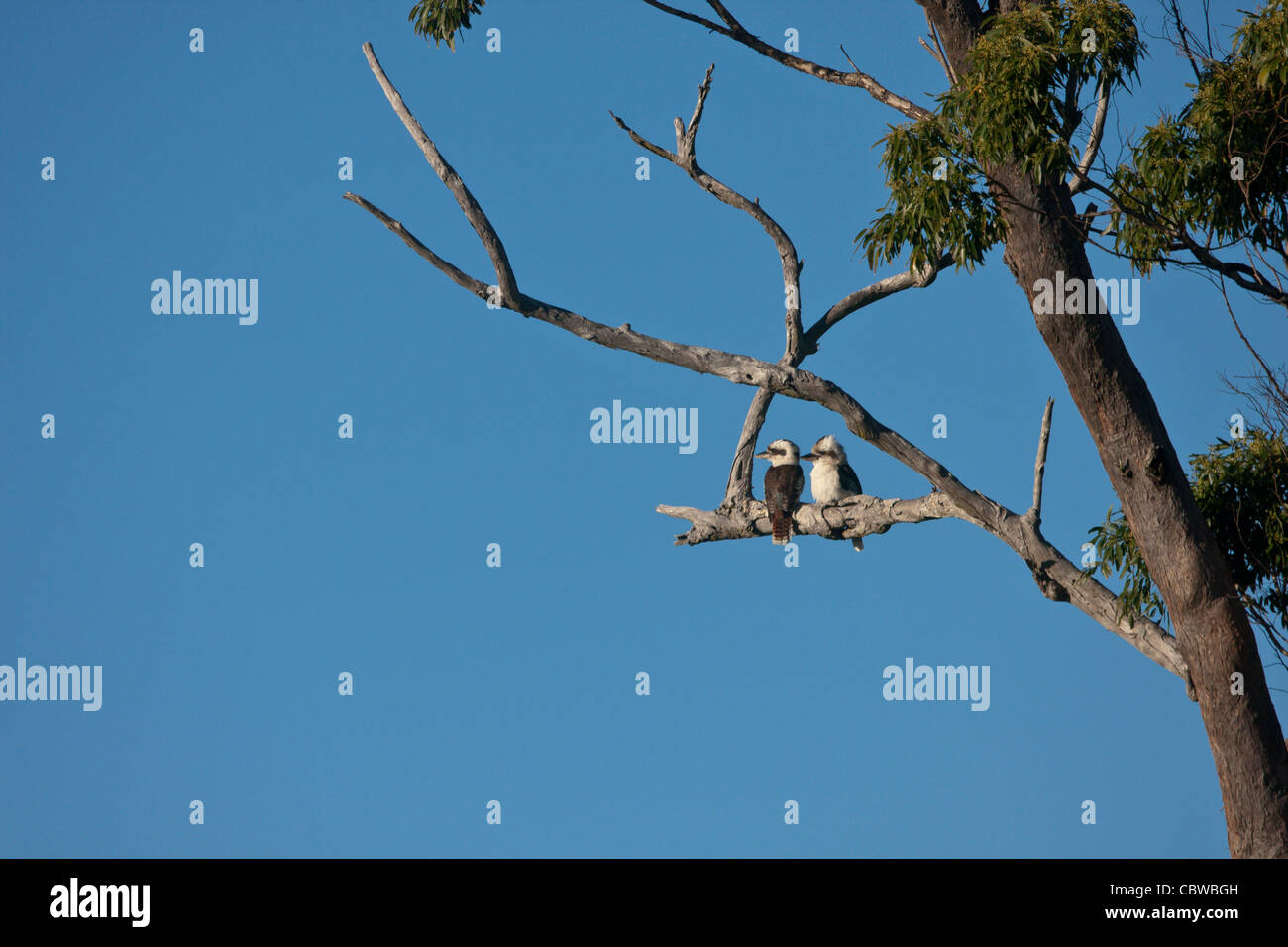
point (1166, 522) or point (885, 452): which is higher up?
point (885, 452)

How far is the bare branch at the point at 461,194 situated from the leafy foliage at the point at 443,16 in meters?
1.80

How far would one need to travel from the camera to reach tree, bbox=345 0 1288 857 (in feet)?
30.4

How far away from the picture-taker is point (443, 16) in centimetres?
1319

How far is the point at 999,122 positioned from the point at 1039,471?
2.89m

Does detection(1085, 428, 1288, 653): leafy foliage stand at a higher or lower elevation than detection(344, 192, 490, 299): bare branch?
lower

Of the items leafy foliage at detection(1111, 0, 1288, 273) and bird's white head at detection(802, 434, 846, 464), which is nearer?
leafy foliage at detection(1111, 0, 1288, 273)

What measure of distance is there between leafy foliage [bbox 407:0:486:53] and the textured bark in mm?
5244

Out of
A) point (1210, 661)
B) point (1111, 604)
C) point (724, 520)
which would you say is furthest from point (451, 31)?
point (1210, 661)

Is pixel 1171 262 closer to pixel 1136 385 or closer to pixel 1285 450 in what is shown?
pixel 1136 385

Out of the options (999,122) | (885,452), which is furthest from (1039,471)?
(999,122)

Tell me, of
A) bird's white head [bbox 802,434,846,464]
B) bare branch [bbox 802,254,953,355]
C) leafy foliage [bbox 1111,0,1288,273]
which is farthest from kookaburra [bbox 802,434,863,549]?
leafy foliage [bbox 1111,0,1288,273]

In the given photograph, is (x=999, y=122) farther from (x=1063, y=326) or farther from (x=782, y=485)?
(x=782, y=485)

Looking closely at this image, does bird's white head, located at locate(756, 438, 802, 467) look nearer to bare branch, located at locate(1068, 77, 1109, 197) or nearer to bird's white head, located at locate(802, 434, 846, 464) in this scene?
bird's white head, located at locate(802, 434, 846, 464)

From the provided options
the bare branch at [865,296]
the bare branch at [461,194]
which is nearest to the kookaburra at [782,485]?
the bare branch at [865,296]
